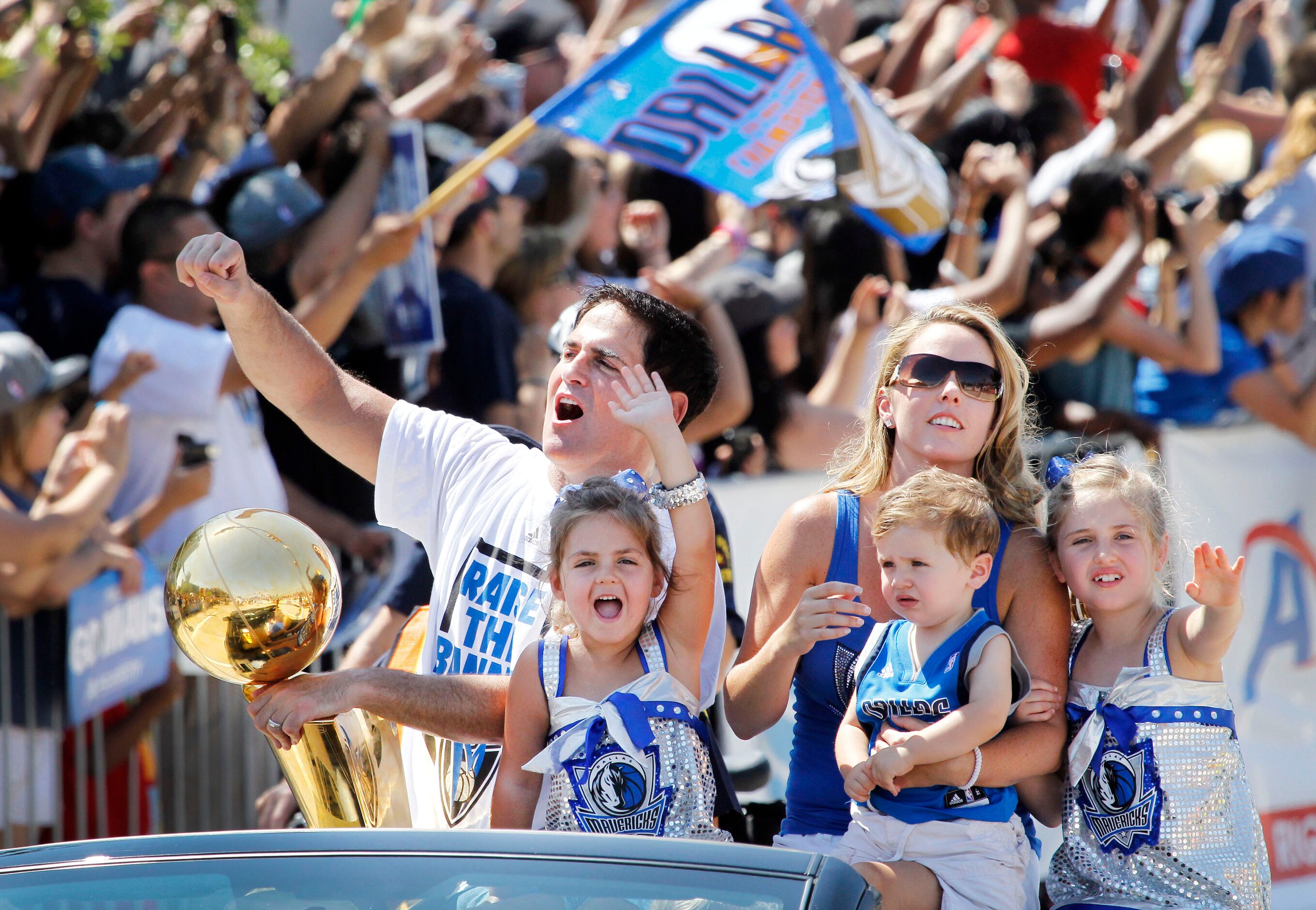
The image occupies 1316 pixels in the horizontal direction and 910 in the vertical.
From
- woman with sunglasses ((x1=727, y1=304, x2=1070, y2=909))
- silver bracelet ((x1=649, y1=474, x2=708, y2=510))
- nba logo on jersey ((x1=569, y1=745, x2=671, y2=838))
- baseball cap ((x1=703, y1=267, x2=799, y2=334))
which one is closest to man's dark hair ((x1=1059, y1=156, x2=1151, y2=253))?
baseball cap ((x1=703, y1=267, x2=799, y2=334))

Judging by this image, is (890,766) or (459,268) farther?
(459,268)

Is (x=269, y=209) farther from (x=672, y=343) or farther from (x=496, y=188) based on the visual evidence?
(x=672, y=343)

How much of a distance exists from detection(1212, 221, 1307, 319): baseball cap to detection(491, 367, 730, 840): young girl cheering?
528cm

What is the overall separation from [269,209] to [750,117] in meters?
1.78

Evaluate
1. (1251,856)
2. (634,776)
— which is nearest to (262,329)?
(634,776)

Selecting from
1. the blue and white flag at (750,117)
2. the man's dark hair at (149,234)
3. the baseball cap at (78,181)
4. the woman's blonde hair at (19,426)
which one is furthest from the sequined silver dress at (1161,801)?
the baseball cap at (78,181)

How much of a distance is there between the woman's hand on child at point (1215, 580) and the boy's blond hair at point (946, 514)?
1.20 feet

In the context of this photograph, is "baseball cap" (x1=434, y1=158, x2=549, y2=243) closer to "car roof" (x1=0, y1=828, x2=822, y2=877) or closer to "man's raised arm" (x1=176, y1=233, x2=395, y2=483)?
"man's raised arm" (x1=176, y1=233, x2=395, y2=483)

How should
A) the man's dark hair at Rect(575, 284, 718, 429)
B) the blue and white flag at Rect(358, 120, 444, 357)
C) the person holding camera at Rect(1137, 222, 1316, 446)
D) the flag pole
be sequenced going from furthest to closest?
the person holding camera at Rect(1137, 222, 1316, 446) < the blue and white flag at Rect(358, 120, 444, 357) < the flag pole < the man's dark hair at Rect(575, 284, 718, 429)

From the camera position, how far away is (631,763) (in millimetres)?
2799

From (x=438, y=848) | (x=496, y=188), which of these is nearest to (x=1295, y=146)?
(x=496, y=188)

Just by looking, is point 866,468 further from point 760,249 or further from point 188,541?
point 760,249

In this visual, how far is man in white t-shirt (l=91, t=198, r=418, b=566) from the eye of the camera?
5.26 metres

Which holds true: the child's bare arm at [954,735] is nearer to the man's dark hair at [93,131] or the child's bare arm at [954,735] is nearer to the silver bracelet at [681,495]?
the silver bracelet at [681,495]
